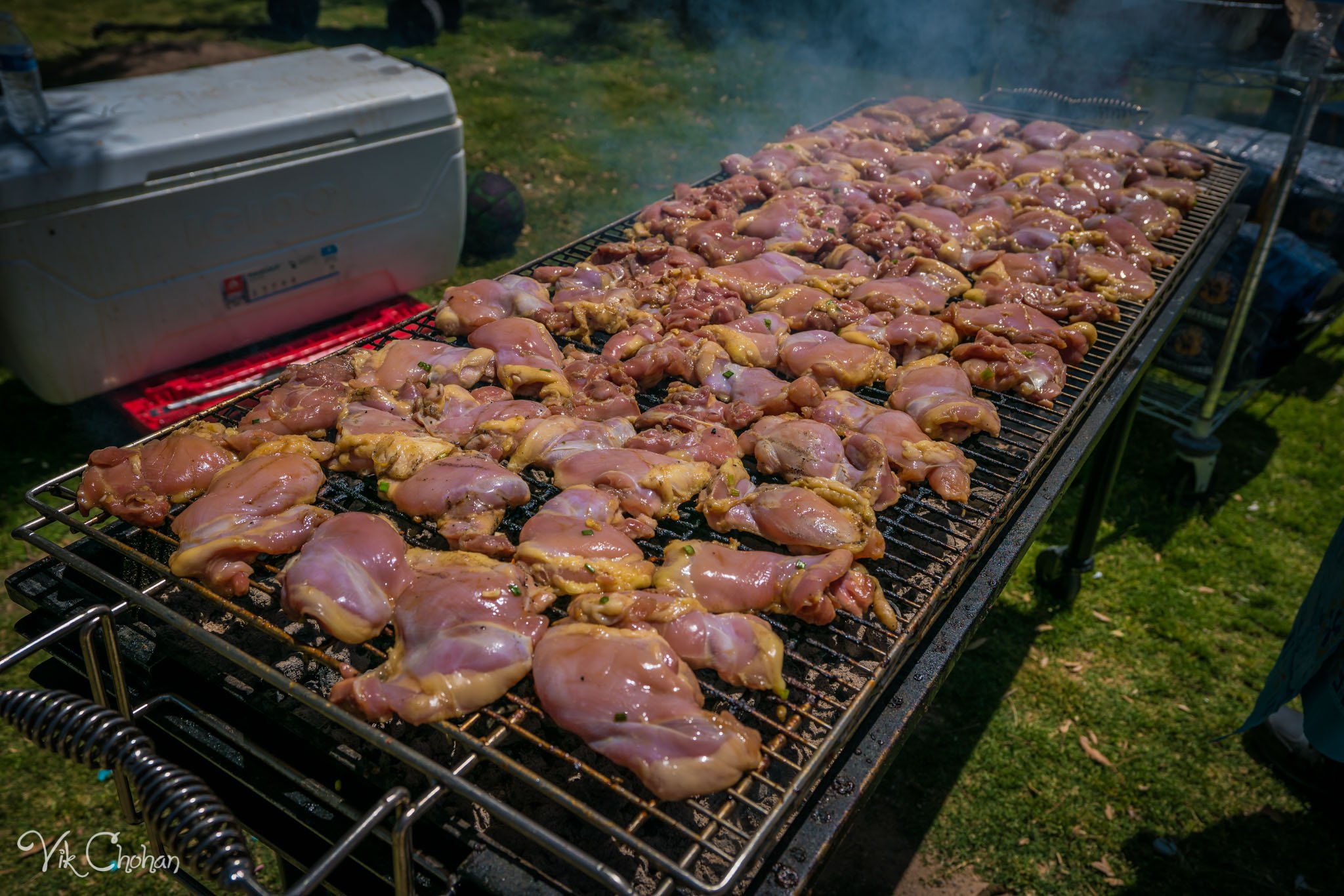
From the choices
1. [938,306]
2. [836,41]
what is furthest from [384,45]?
[938,306]

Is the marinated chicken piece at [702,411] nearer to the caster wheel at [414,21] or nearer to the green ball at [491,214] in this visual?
the green ball at [491,214]

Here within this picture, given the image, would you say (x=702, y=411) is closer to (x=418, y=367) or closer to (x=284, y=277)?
(x=418, y=367)

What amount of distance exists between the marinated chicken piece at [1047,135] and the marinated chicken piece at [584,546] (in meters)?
4.76

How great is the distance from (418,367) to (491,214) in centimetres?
Result: 524

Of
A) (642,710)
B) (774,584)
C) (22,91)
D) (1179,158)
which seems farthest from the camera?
(1179,158)

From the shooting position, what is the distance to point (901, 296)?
433 cm

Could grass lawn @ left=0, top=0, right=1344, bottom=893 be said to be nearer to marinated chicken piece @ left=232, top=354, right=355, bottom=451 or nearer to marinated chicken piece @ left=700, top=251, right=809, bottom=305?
marinated chicken piece @ left=232, top=354, right=355, bottom=451

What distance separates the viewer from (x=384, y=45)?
558 inches

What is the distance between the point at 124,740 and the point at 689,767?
1.27 m

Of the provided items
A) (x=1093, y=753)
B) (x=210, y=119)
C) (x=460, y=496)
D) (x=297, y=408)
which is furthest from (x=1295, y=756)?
(x=210, y=119)

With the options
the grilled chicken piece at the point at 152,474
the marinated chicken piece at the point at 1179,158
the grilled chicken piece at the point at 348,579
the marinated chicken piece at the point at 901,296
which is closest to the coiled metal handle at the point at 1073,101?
the marinated chicken piece at the point at 1179,158

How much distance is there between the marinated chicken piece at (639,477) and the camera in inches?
121

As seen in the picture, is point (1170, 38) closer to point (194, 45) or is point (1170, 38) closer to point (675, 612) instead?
point (675, 612)

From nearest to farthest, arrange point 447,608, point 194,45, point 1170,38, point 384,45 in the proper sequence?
1. point 447,608
2. point 1170,38
3. point 194,45
4. point 384,45
